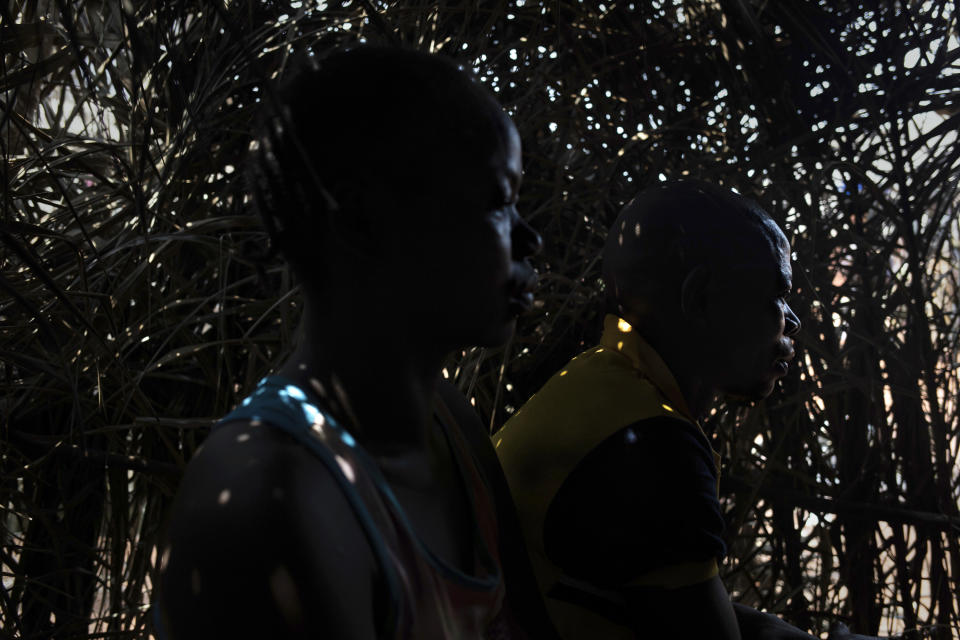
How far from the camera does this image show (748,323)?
3.28ft

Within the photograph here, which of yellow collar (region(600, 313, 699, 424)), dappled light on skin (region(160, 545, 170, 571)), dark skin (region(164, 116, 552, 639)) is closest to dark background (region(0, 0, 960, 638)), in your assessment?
yellow collar (region(600, 313, 699, 424))

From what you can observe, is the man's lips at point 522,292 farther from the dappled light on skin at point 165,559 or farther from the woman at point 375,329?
the dappled light on skin at point 165,559

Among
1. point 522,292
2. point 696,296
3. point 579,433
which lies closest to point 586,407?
point 579,433

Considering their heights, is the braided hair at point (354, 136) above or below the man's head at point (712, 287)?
above

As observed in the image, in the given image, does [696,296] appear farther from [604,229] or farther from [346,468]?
[604,229]

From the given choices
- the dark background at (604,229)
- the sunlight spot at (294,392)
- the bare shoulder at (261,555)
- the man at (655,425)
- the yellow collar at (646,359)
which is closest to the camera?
the bare shoulder at (261,555)

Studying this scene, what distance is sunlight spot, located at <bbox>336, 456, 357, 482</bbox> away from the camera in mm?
538

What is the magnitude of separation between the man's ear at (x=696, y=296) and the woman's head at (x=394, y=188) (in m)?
0.40

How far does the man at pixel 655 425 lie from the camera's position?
830 millimetres

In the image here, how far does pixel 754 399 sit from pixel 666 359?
0.36 ft

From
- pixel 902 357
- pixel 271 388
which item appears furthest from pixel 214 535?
pixel 902 357

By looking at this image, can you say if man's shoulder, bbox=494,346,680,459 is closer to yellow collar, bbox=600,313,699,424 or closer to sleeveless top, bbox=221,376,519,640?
yellow collar, bbox=600,313,699,424

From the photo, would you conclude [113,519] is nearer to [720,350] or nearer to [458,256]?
[720,350]

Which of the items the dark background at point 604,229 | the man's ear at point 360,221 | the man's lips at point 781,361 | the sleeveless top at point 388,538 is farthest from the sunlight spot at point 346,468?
the dark background at point 604,229
